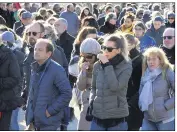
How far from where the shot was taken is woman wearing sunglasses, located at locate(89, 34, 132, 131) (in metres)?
5.93

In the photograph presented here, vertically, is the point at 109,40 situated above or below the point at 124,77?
above

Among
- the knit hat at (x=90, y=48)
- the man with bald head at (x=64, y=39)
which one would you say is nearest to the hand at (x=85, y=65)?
the knit hat at (x=90, y=48)

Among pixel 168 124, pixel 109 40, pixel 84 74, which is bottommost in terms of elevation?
pixel 168 124

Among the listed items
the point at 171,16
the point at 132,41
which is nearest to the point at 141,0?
the point at 171,16

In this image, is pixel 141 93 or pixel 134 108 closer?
pixel 141 93

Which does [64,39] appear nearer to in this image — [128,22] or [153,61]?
[128,22]

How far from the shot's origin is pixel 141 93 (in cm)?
632

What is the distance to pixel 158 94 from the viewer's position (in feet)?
20.1

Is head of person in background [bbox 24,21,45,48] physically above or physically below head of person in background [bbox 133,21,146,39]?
above

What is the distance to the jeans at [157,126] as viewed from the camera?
20.2 ft

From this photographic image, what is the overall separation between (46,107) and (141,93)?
1.09m

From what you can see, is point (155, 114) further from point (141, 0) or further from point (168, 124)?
point (141, 0)

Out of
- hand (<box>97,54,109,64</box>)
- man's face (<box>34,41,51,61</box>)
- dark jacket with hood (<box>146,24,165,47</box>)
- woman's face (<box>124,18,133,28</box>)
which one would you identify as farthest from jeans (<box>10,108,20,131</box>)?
woman's face (<box>124,18,133,28</box>)

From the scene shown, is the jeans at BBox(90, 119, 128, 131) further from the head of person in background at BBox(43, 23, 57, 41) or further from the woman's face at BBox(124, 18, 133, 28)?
the woman's face at BBox(124, 18, 133, 28)
